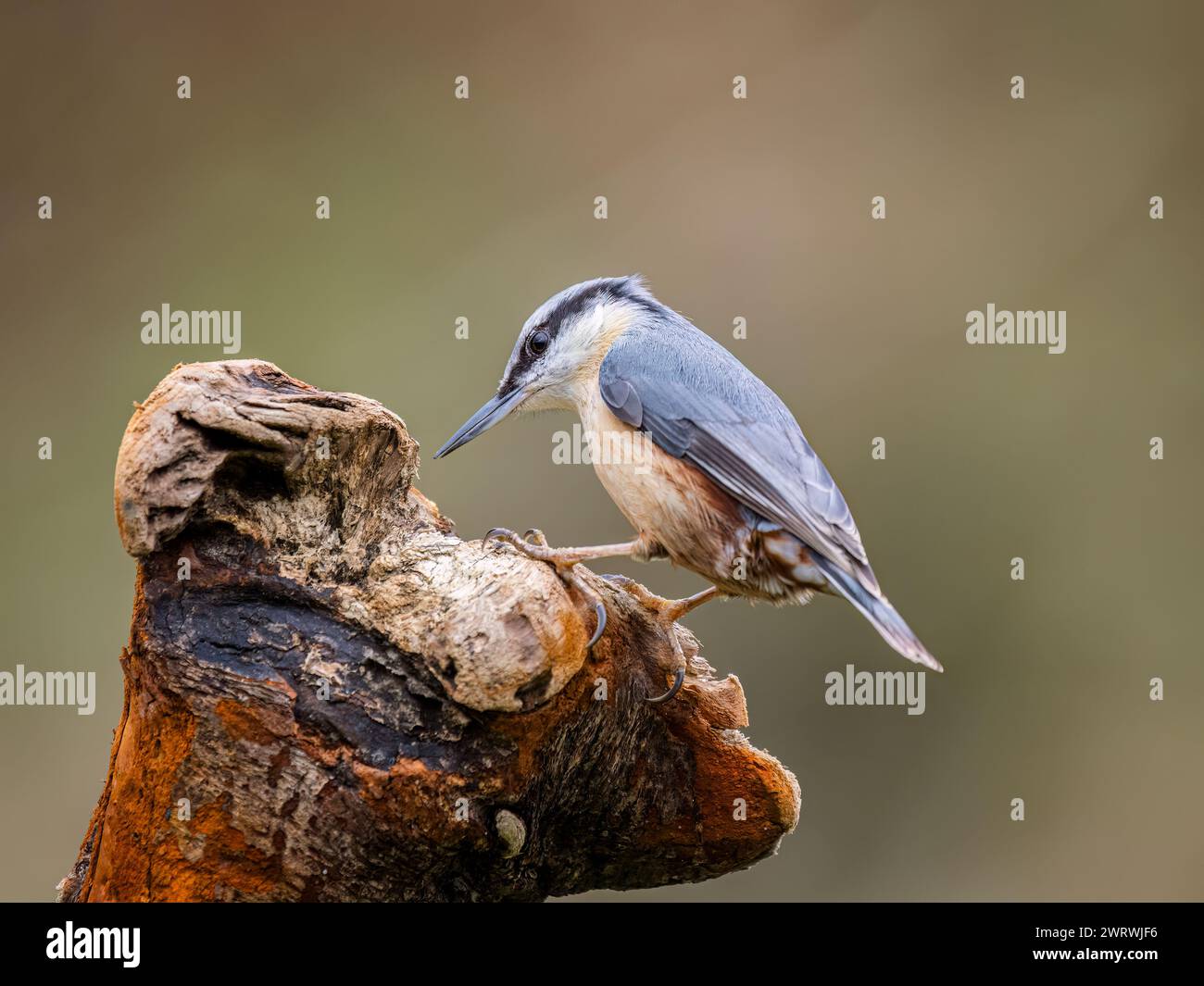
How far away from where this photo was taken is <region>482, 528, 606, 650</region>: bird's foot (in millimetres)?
2186

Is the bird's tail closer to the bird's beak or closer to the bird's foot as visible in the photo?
the bird's foot

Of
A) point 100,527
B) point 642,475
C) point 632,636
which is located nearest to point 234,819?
point 632,636

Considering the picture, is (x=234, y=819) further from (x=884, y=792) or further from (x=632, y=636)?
(x=884, y=792)

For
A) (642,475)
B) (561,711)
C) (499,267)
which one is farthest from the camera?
(499,267)

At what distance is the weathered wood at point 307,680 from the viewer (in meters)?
1.93

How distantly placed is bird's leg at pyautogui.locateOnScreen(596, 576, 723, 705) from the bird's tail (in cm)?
30

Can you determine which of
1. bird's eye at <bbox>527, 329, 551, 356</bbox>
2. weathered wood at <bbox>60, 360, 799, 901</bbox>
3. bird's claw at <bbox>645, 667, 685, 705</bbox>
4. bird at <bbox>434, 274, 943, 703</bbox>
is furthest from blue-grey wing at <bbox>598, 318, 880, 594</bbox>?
weathered wood at <bbox>60, 360, 799, 901</bbox>

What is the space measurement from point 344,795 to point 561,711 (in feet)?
1.26

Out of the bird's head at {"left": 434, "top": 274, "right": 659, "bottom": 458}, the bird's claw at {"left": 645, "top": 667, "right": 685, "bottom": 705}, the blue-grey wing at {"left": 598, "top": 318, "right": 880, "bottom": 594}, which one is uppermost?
the bird's head at {"left": 434, "top": 274, "right": 659, "bottom": 458}

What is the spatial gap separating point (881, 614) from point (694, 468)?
559 millimetres

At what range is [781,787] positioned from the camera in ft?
7.75

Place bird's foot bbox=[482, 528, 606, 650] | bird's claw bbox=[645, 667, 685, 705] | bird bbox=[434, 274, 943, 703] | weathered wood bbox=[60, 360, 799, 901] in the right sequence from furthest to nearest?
bird bbox=[434, 274, 943, 703]
bird's claw bbox=[645, 667, 685, 705]
bird's foot bbox=[482, 528, 606, 650]
weathered wood bbox=[60, 360, 799, 901]

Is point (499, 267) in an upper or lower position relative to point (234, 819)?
upper

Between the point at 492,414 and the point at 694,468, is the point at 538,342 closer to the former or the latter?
the point at 492,414
